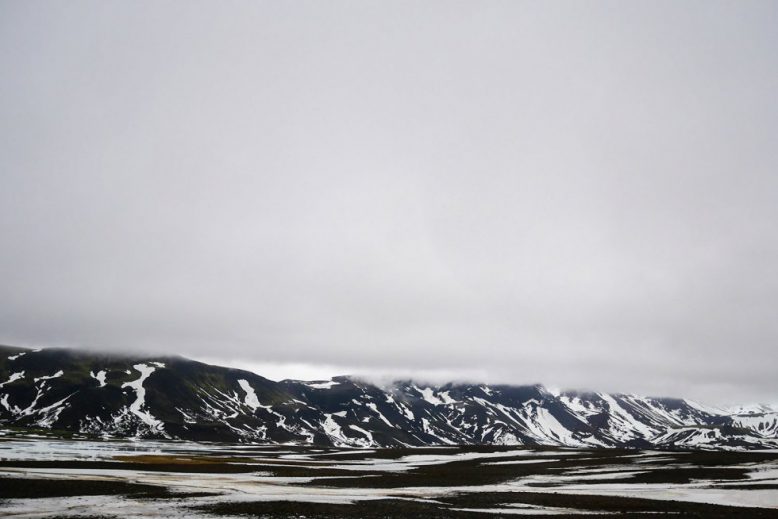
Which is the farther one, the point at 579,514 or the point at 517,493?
the point at 517,493

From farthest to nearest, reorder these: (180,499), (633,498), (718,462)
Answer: (718,462) → (633,498) → (180,499)

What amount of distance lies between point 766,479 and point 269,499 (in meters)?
67.7

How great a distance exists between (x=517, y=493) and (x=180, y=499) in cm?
3425

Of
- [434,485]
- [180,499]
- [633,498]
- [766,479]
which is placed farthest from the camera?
[766,479]

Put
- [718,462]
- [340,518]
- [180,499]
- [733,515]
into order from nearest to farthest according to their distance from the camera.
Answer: [340,518] → [733,515] → [180,499] → [718,462]

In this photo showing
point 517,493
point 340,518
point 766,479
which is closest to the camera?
point 340,518

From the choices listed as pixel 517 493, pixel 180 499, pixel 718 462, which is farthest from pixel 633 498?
pixel 718 462

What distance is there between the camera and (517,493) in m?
56.7

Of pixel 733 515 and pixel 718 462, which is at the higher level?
pixel 733 515

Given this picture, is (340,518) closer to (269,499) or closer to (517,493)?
(269,499)

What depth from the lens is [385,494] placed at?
54.0 metres

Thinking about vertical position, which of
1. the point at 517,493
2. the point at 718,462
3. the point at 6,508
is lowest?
the point at 718,462

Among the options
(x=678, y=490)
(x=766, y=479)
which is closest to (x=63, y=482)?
(x=678, y=490)

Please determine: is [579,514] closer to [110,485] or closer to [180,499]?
[180,499]
